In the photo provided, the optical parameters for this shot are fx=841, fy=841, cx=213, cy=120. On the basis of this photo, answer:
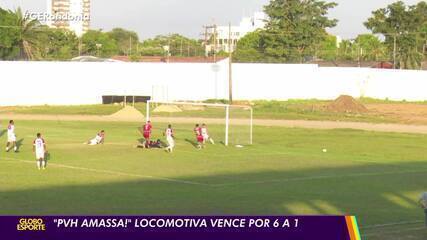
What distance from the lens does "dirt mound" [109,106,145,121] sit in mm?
68500

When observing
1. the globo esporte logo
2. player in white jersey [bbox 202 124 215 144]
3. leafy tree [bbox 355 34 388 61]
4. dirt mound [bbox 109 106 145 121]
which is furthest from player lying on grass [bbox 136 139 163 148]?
leafy tree [bbox 355 34 388 61]

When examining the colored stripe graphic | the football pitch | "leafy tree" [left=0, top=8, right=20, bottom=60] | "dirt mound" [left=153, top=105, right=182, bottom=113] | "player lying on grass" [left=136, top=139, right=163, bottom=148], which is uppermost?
"leafy tree" [left=0, top=8, right=20, bottom=60]

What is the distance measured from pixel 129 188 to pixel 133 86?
2383 inches

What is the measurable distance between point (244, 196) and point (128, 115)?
43801 mm

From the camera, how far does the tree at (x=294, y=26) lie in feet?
418

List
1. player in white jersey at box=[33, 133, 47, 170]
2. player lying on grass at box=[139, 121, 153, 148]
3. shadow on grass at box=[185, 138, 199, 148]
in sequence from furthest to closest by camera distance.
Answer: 1. shadow on grass at box=[185, 138, 199, 148]
2. player lying on grass at box=[139, 121, 153, 148]
3. player in white jersey at box=[33, 133, 47, 170]

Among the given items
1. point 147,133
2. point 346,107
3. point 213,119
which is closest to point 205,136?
point 147,133

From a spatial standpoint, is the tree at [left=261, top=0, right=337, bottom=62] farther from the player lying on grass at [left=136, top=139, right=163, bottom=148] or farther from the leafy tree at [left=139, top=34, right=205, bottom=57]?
the player lying on grass at [left=136, top=139, right=163, bottom=148]

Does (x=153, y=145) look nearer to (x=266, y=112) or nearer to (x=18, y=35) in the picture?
(x=266, y=112)

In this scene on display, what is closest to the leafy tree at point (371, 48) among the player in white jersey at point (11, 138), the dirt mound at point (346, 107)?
the dirt mound at point (346, 107)

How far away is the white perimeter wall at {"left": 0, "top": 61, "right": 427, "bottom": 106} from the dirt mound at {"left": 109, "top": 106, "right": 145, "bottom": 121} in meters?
15.0

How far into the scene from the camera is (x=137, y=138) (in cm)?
5031

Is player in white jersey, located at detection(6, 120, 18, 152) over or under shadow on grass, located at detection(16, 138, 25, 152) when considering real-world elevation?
over

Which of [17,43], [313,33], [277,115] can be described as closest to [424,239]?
[277,115]
